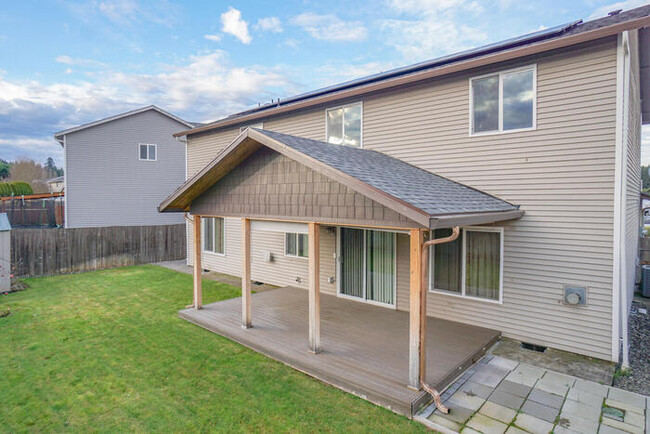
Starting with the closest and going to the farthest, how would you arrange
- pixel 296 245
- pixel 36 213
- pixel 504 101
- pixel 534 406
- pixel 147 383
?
pixel 534 406, pixel 147 383, pixel 504 101, pixel 296 245, pixel 36 213

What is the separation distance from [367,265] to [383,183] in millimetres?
3754

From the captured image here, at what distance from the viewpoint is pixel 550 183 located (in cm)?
570

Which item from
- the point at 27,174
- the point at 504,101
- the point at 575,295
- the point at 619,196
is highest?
the point at 27,174

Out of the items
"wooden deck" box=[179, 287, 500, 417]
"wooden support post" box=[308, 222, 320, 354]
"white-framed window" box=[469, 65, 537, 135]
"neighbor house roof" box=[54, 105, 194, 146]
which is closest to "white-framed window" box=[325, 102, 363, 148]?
"white-framed window" box=[469, 65, 537, 135]

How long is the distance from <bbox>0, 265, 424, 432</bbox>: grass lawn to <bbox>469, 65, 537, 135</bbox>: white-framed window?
5.09 metres

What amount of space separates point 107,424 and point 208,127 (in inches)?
379

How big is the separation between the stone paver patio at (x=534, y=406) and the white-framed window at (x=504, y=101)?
4008 mm

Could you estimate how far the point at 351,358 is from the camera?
5027mm

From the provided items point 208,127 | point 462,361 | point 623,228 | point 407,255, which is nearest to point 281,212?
point 407,255

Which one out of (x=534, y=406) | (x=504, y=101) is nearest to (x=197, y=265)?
(x=534, y=406)

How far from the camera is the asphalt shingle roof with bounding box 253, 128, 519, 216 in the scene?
430 centimetres

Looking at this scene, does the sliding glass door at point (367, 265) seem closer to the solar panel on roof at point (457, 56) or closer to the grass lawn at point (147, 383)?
the grass lawn at point (147, 383)

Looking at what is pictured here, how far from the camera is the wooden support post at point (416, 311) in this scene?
412 cm

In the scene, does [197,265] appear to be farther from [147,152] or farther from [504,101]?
[147,152]
